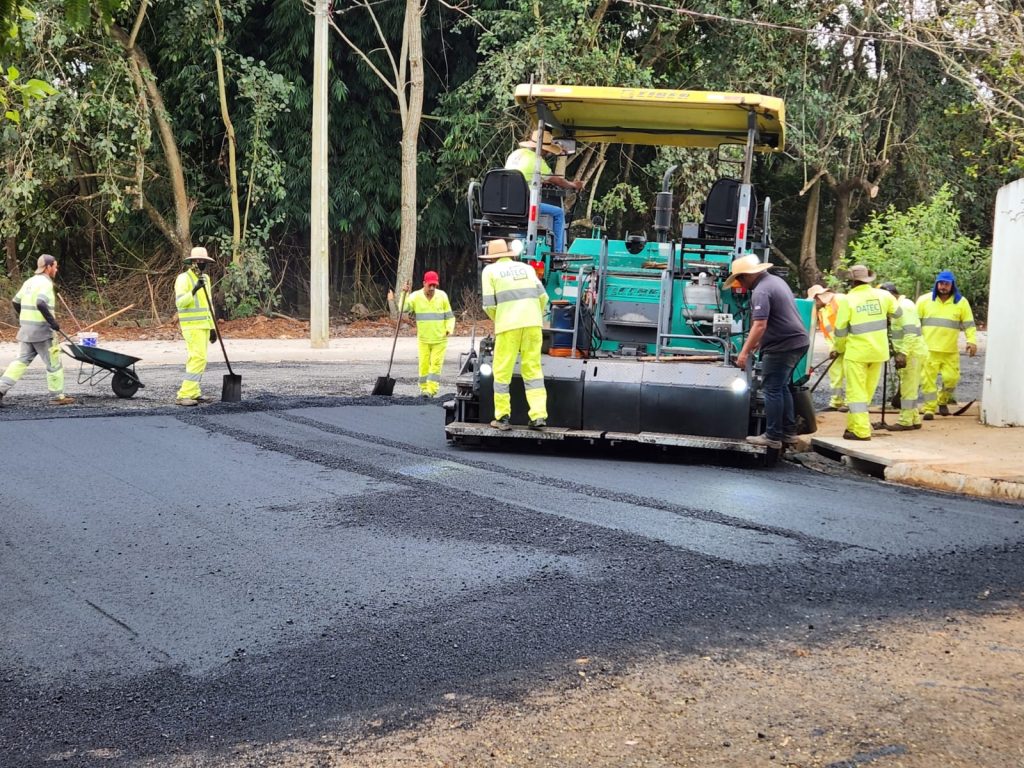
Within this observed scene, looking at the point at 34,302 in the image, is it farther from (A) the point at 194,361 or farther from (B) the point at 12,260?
(B) the point at 12,260

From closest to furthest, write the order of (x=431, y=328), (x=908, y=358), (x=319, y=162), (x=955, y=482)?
(x=955, y=482) < (x=908, y=358) < (x=431, y=328) < (x=319, y=162)

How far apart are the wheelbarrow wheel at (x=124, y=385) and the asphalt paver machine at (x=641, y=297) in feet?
13.6

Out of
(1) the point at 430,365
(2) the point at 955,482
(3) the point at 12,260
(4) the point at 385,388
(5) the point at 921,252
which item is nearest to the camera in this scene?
(2) the point at 955,482

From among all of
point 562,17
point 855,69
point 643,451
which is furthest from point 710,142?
point 855,69

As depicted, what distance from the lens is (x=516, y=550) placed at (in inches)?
234

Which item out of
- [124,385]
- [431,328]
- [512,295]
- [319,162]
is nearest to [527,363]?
[512,295]

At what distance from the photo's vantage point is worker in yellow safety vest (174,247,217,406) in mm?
11656

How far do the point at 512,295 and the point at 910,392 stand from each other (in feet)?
13.8

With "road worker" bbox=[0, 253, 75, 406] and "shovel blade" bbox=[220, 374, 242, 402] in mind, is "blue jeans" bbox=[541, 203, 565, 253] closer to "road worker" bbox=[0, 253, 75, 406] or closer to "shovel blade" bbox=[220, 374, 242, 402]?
"shovel blade" bbox=[220, 374, 242, 402]

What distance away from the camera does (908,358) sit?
11.0 metres

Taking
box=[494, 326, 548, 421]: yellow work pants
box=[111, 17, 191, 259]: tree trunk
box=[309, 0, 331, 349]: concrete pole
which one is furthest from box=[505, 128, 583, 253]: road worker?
box=[111, 17, 191, 259]: tree trunk

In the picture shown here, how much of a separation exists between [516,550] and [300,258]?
20.2m

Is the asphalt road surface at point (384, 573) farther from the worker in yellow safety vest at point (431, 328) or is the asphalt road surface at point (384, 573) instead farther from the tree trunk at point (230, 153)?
the tree trunk at point (230, 153)

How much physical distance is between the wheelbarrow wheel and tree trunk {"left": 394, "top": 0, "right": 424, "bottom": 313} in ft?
33.9
